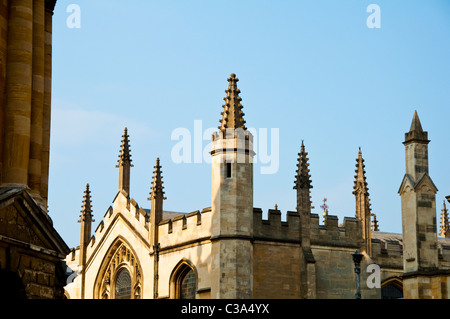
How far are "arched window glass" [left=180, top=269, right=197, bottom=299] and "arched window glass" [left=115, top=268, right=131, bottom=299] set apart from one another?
430 cm

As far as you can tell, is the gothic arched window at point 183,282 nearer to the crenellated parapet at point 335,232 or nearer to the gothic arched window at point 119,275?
Answer: the gothic arched window at point 119,275

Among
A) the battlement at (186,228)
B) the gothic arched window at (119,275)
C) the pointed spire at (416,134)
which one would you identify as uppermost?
the pointed spire at (416,134)

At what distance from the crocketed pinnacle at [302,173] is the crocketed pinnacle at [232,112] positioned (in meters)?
3.35

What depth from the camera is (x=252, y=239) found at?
33.4m

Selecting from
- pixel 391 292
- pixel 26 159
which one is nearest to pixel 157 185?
pixel 391 292

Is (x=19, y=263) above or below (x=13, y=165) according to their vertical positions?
below

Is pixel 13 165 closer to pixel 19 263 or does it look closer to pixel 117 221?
pixel 19 263

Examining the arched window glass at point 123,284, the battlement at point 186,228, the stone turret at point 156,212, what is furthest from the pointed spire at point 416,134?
the arched window glass at point 123,284

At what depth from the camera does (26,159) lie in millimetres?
A: 15547

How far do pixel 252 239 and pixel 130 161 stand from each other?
895cm

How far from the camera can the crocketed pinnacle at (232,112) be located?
112 feet

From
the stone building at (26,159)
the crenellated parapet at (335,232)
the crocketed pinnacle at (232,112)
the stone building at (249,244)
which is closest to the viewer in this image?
the stone building at (26,159)
